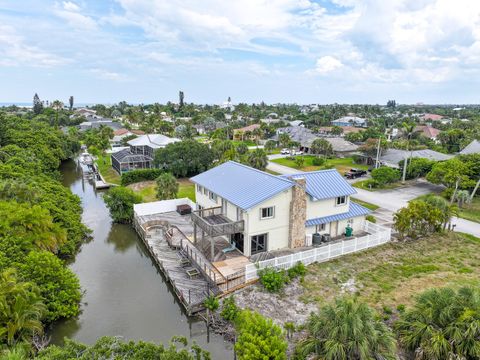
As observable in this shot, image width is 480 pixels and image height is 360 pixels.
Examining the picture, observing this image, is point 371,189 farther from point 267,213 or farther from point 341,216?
point 267,213

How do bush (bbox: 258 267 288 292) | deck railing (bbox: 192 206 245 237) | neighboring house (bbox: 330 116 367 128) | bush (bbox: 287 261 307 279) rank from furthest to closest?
neighboring house (bbox: 330 116 367 128) → deck railing (bbox: 192 206 245 237) → bush (bbox: 287 261 307 279) → bush (bbox: 258 267 288 292)

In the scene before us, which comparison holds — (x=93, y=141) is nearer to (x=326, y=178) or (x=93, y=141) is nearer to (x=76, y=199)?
(x=76, y=199)

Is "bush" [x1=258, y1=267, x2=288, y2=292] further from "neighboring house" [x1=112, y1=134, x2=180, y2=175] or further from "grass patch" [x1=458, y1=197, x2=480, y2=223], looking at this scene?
"neighboring house" [x1=112, y1=134, x2=180, y2=175]

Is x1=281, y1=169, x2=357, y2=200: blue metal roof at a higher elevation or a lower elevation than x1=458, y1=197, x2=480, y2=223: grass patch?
higher

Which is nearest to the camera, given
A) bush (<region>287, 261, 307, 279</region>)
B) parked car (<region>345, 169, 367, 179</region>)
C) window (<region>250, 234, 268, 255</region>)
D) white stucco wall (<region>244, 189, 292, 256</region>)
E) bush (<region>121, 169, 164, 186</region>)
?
bush (<region>287, 261, 307, 279</region>)

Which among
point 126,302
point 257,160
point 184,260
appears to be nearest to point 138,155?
point 257,160

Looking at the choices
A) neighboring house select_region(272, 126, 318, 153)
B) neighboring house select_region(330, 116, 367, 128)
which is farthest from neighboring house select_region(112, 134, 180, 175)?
neighboring house select_region(330, 116, 367, 128)

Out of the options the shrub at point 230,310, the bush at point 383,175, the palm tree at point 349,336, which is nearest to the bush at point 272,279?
the shrub at point 230,310
